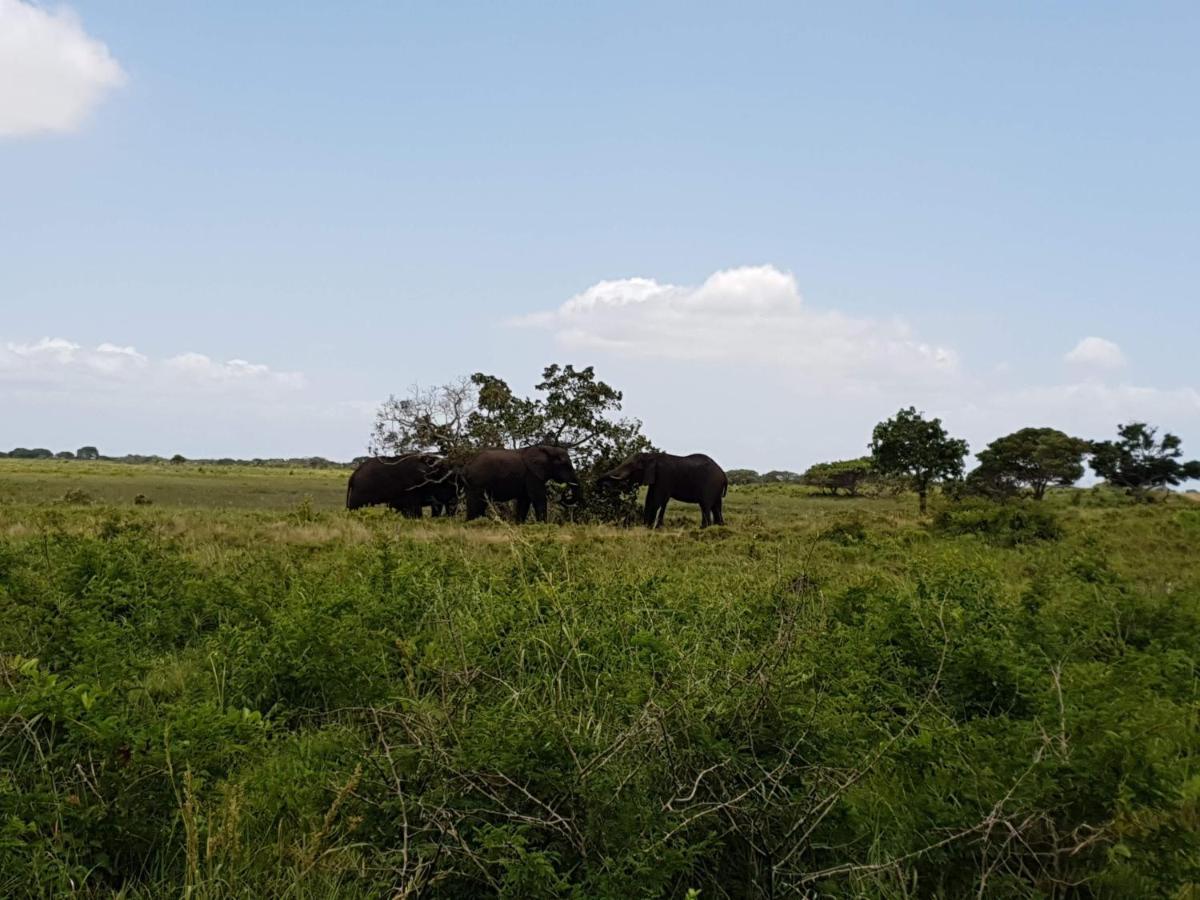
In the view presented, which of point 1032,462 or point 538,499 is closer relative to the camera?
point 538,499

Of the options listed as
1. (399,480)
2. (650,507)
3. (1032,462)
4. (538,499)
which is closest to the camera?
(538,499)

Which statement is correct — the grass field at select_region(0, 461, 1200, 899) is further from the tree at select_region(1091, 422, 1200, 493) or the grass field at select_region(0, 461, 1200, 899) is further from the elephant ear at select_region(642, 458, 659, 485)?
the tree at select_region(1091, 422, 1200, 493)

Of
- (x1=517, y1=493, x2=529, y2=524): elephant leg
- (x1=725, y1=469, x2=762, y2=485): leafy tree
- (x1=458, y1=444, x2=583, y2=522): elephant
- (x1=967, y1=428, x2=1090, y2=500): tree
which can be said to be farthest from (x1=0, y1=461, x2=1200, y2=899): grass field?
(x1=725, y1=469, x2=762, y2=485): leafy tree

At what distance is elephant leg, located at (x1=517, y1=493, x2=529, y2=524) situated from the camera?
2281 cm

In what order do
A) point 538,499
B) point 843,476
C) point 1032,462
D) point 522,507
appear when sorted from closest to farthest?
point 538,499 → point 522,507 → point 1032,462 → point 843,476

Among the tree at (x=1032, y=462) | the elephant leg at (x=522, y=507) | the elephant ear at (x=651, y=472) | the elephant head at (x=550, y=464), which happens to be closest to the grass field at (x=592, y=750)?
the elephant head at (x=550, y=464)

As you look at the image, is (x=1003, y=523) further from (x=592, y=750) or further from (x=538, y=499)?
(x=592, y=750)

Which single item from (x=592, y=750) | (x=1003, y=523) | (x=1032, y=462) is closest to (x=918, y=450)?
(x=1032, y=462)

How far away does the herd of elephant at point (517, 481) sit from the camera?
2244cm

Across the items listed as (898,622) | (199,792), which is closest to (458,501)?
(898,622)

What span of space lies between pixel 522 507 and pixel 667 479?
4055 millimetres

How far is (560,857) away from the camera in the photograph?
3355mm

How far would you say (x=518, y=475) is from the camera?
2239 centimetres

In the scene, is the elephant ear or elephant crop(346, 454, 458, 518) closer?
the elephant ear
